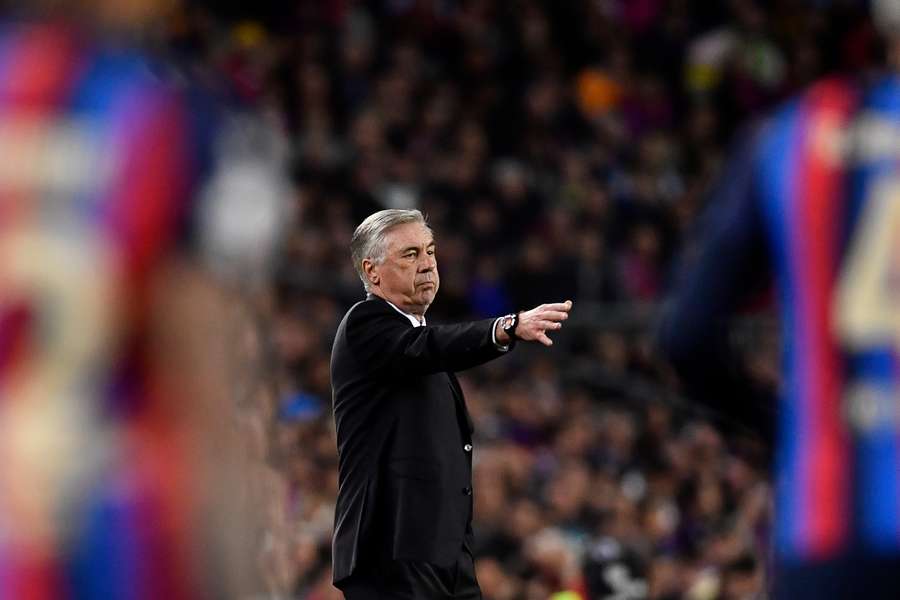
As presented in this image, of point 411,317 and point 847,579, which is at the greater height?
point 411,317

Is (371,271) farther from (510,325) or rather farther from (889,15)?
(889,15)

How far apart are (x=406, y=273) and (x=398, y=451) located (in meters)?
0.57

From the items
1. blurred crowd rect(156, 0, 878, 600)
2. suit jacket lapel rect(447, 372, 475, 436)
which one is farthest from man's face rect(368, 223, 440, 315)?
blurred crowd rect(156, 0, 878, 600)

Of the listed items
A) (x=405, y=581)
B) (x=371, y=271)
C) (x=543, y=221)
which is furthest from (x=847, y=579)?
(x=543, y=221)

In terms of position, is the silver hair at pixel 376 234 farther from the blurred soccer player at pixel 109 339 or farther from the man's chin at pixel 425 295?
the blurred soccer player at pixel 109 339

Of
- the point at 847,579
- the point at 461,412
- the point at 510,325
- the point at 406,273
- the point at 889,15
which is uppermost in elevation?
the point at 889,15

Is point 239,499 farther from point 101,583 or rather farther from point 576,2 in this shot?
point 576,2

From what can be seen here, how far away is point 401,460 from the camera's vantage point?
18.4 ft

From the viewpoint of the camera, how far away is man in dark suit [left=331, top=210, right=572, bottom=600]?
219 inches

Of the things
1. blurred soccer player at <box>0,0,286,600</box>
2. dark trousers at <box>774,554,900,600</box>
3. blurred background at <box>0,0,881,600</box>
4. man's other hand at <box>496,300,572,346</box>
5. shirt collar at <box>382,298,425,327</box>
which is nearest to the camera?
blurred soccer player at <box>0,0,286,600</box>

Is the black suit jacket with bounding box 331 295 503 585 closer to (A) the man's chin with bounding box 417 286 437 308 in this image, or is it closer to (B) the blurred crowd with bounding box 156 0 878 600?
(A) the man's chin with bounding box 417 286 437 308

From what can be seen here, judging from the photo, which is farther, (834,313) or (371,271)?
(371,271)

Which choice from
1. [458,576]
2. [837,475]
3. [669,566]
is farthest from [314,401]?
[837,475]

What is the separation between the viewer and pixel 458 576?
5652mm
